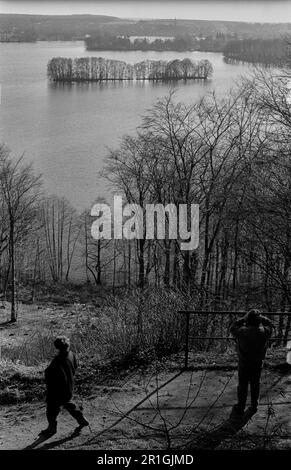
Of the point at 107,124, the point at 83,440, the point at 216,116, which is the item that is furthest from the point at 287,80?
the point at 107,124

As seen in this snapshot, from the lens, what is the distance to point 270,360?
7.36m

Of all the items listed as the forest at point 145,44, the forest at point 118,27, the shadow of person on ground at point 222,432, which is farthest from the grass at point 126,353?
the forest at point 145,44

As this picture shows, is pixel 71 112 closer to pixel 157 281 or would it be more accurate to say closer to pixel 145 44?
pixel 157 281

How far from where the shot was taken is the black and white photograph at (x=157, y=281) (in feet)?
18.1

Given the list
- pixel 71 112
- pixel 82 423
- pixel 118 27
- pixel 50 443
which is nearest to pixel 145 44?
pixel 118 27

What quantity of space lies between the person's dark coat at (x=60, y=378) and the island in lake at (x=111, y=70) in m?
72.8

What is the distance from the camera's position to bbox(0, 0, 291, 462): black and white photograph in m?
5.53

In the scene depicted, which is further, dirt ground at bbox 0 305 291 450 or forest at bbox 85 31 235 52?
forest at bbox 85 31 235 52

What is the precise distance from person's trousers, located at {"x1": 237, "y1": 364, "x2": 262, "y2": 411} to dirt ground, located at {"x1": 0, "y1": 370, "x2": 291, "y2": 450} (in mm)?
194

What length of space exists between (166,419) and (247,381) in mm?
965

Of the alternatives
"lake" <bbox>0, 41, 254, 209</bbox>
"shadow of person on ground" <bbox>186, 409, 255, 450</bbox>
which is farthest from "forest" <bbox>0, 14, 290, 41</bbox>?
"shadow of person on ground" <bbox>186, 409, 255, 450</bbox>

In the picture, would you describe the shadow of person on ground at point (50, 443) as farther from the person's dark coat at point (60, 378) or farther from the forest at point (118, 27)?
the forest at point (118, 27)

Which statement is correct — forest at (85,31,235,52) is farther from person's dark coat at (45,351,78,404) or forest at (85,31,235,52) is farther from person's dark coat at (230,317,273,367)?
person's dark coat at (45,351,78,404)

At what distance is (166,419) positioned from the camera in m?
5.84
